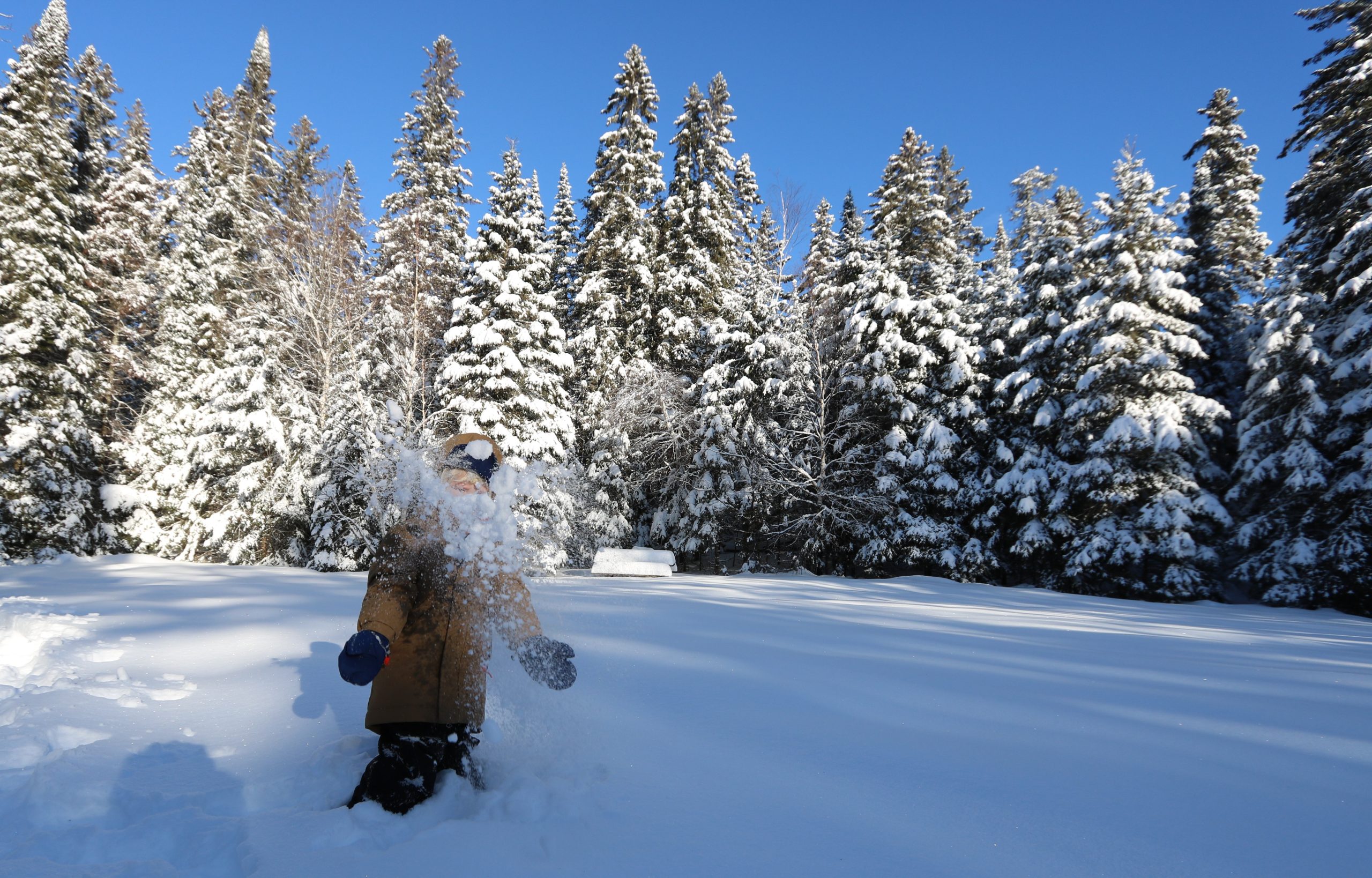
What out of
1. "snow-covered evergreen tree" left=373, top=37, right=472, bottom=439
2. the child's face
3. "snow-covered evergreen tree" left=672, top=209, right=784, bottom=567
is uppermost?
"snow-covered evergreen tree" left=373, top=37, right=472, bottom=439

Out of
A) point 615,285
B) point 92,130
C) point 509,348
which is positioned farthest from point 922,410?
point 92,130

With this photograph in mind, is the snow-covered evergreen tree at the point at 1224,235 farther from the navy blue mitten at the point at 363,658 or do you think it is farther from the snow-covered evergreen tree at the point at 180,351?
the snow-covered evergreen tree at the point at 180,351

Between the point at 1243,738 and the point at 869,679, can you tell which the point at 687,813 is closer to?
the point at 869,679

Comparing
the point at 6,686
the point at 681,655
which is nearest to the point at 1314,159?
the point at 681,655

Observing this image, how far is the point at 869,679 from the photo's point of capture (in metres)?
Answer: 4.60

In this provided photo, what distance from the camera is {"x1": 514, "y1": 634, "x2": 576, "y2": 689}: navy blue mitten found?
9.20ft

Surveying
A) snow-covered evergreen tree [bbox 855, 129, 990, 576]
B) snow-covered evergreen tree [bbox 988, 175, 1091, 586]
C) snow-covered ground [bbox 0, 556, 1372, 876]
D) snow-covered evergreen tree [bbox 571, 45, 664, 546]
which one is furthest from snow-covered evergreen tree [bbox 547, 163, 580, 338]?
snow-covered ground [bbox 0, 556, 1372, 876]

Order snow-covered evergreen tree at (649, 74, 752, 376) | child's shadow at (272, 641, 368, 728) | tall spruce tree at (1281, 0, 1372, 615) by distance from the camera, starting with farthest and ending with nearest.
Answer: snow-covered evergreen tree at (649, 74, 752, 376)
tall spruce tree at (1281, 0, 1372, 615)
child's shadow at (272, 641, 368, 728)

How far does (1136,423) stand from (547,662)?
639 inches

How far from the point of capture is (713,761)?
310cm

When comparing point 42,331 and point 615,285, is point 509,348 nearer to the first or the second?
point 615,285

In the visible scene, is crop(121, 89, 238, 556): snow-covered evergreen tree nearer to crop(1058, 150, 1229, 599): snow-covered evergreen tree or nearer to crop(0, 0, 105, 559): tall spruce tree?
crop(0, 0, 105, 559): tall spruce tree

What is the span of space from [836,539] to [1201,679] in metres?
12.9

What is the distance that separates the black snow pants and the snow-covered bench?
11.5m
